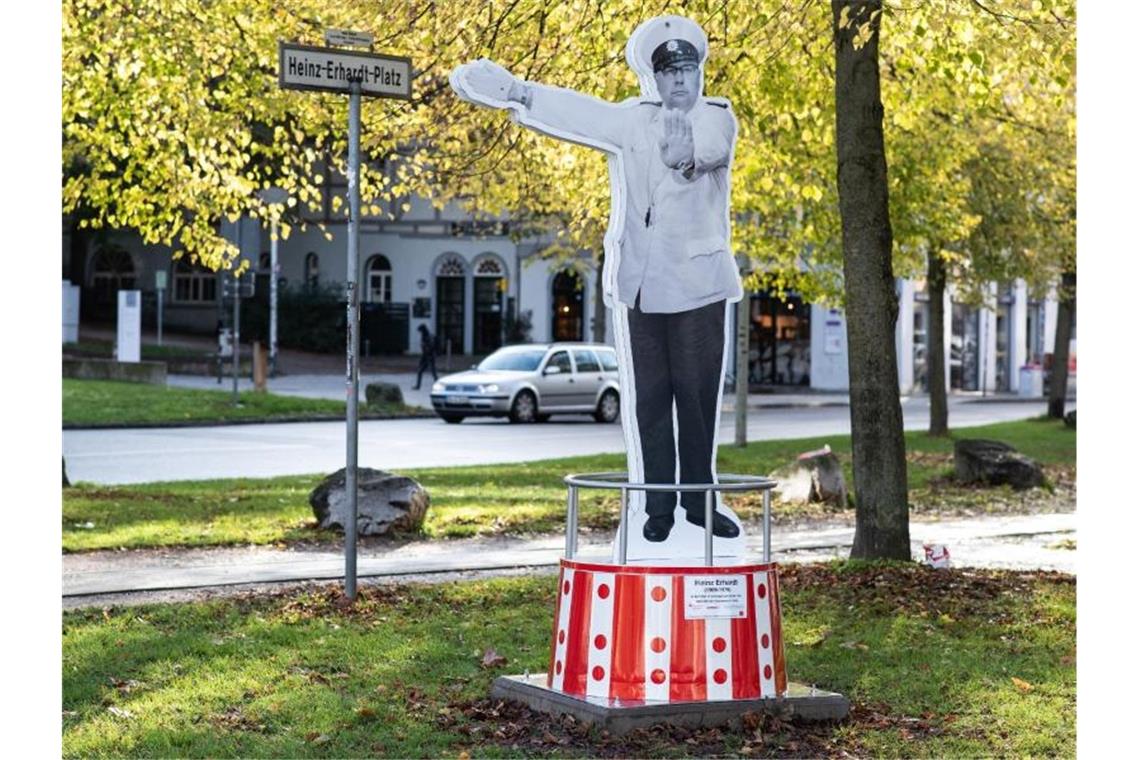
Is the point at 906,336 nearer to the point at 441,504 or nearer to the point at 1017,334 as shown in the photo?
the point at 1017,334

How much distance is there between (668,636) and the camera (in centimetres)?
836

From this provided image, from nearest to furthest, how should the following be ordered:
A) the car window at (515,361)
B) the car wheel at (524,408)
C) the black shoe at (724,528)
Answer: the black shoe at (724,528) → the car wheel at (524,408) → the car window at (515,361)

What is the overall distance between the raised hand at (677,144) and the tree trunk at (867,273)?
4.63m

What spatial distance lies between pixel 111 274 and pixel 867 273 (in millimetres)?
59916

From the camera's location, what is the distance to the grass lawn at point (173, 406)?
33594mm

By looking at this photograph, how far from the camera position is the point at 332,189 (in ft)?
219

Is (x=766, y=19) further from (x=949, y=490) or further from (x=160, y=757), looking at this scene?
(x=949, y=490)

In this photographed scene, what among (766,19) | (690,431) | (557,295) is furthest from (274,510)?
(557,295)

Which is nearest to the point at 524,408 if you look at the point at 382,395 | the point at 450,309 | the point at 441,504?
the point at 382,395

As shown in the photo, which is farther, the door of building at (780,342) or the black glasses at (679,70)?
the door of building at (780,342)

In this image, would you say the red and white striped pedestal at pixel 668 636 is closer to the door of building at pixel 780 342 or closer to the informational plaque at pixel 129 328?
the informational plaque at pixel 129 328

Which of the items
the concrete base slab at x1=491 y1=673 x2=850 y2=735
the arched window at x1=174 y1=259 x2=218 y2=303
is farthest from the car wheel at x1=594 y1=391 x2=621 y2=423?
the arched window at x1=174 y1=259 x2=218 y2=303

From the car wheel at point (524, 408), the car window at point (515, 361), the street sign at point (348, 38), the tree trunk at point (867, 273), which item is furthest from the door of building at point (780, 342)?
the street sign at point (348, 38)

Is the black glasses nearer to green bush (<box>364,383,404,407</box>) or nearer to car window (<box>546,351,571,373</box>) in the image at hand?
car window (<box>546,351,571,373</box>)
